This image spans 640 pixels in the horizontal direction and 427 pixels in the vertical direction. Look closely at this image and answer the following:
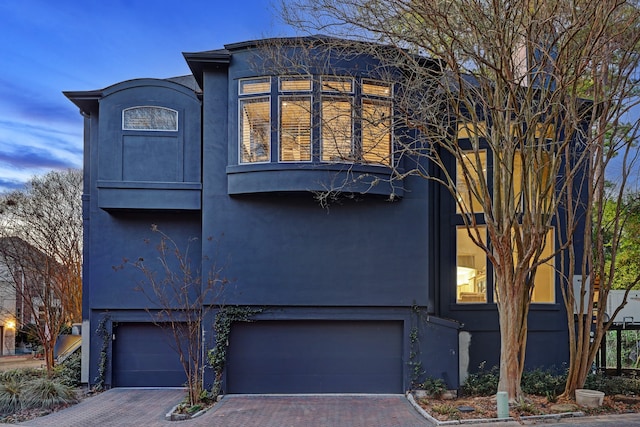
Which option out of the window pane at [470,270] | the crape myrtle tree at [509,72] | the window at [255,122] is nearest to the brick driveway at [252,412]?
the crape myrtle tree at [509,72]

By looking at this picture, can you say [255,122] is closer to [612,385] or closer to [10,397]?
[10,397]

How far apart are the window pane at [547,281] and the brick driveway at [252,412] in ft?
16.0

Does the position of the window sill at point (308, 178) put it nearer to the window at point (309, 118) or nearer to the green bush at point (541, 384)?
the window at point (309, 118)

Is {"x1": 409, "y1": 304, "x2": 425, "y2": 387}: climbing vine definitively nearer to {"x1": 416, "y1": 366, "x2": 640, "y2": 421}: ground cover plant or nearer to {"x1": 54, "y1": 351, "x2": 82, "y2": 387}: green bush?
{"x1": 416, "y1": 366, "x2": 640, "y2": 421}: ground cover plant

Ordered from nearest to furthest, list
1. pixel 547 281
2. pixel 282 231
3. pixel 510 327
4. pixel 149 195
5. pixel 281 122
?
1. pixel 510 327
2. pixel 281 122
3. pixel 282 231
4. pixel 149 195
5. pixel 547 281

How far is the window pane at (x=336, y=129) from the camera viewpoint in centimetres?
1113

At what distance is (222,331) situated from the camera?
11430mm

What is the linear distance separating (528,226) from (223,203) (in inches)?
281

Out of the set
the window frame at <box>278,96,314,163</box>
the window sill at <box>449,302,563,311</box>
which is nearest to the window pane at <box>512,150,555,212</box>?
the window sill at <box>449,302,563,311</box>

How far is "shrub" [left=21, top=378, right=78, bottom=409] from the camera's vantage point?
10.4m

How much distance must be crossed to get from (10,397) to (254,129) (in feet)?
27.1

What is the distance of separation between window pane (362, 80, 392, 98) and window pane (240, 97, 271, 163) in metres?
2.46

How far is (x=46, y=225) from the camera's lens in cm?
2134

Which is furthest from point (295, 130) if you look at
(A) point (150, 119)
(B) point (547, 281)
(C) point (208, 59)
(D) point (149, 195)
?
(B) point (547, 281)
